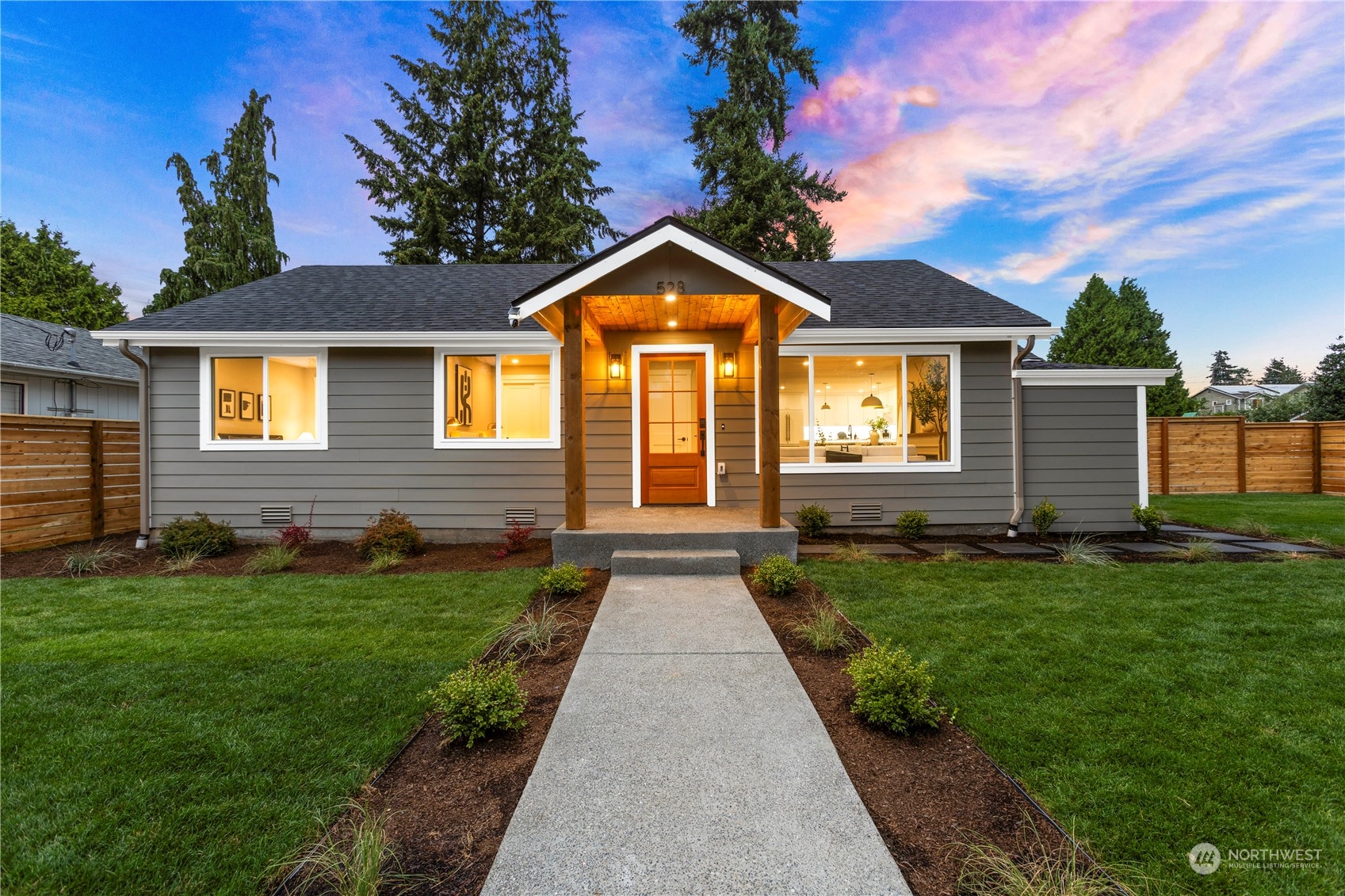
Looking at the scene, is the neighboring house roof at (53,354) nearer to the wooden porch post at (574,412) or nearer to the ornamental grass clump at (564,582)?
the wooden porch post at (574,412)

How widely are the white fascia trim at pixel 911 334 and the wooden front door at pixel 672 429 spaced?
1.42m

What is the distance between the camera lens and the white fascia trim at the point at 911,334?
6586 millimetres

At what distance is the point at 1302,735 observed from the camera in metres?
2.25

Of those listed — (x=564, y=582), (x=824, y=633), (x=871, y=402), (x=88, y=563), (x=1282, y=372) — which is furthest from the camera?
(x=1282, y=372)

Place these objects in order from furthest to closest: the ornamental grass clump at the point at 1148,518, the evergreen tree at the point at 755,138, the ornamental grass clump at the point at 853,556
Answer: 1. the evergreen tree at the point at 755,138
2. the ornamental grass clump at the point at 1148,518
3. the ornamental grass clump at the point at 853,556

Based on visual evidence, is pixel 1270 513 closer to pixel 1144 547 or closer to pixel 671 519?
pixel 1144 547

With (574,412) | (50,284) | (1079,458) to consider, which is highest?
(50,284)

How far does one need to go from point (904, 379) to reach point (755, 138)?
41.5 ft

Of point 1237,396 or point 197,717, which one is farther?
point 1237,396

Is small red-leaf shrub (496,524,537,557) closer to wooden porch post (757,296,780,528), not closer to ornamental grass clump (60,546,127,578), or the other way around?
wooden porch post (757,296,780,528)

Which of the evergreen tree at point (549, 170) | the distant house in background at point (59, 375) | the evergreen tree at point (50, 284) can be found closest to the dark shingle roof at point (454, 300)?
the distant house in background at point (59, 375)

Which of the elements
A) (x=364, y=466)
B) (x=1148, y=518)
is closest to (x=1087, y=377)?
(x=1148, y=518)

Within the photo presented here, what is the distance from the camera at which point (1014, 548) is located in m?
6.12

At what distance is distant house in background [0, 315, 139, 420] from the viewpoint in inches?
415
